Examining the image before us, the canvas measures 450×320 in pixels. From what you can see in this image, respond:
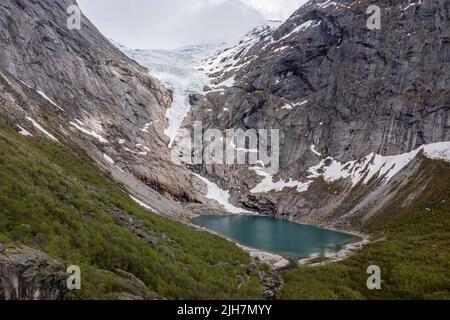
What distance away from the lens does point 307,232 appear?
88.5m

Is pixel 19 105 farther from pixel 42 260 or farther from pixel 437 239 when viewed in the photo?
pixel 437 239

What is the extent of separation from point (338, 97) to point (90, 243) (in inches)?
4709

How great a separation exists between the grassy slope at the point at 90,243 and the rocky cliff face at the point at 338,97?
7098 cm

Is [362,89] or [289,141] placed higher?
[362,89]

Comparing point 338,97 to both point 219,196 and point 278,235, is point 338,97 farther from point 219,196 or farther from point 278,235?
point 278,235

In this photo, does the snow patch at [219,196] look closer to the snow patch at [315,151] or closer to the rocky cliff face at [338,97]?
the rocky cliff face at [338,97]

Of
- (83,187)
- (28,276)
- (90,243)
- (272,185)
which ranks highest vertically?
(272,185)

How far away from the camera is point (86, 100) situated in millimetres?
114625

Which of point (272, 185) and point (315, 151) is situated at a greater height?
point (315, 151)

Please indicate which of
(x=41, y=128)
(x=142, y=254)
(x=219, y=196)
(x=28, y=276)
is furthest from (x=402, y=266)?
(x=219, y=196)

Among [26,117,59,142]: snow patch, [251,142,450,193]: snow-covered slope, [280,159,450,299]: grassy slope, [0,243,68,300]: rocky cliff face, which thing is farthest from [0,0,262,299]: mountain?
[251,142,450,193]: snow-covered slope

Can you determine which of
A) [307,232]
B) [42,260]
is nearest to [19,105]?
[42,260]

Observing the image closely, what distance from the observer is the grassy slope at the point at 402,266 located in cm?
3591
